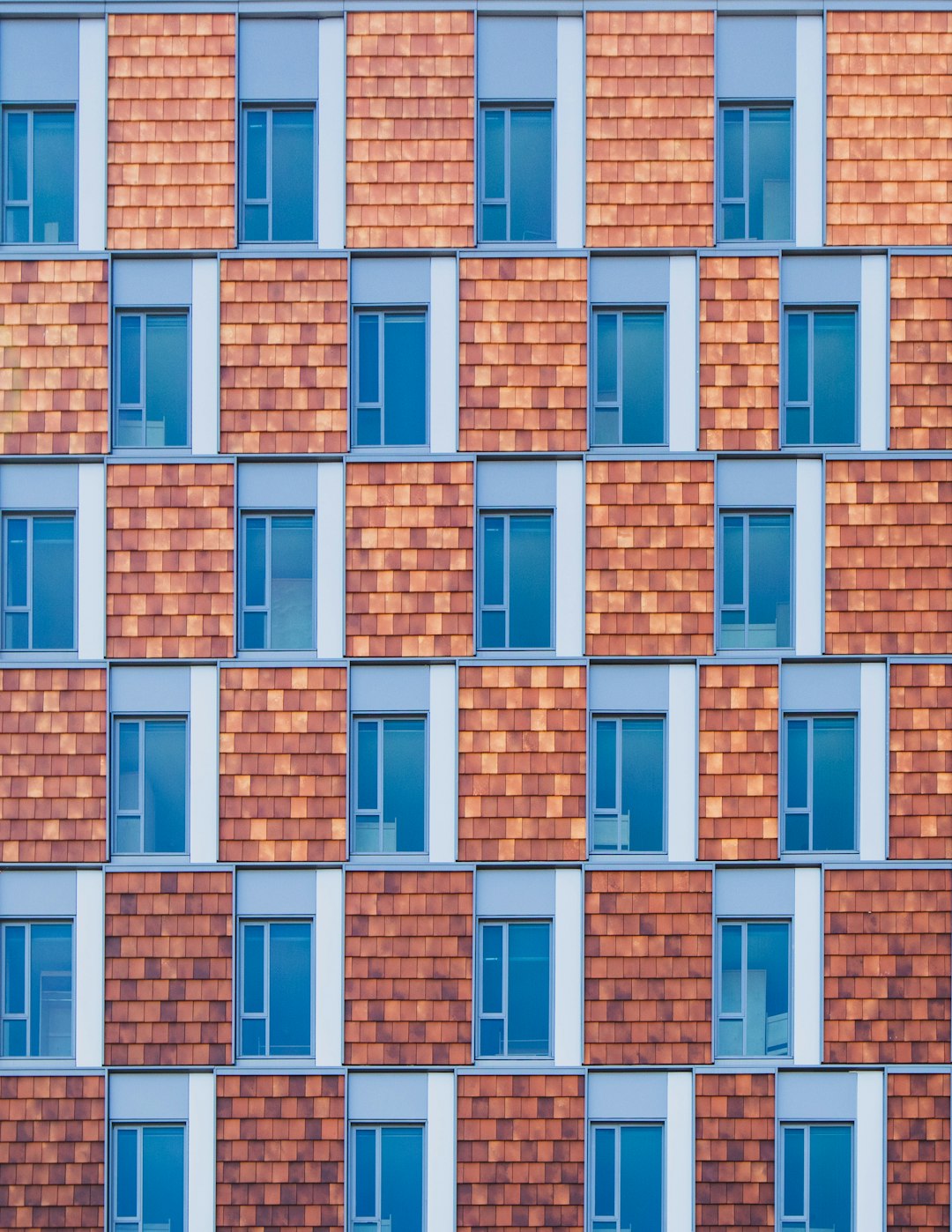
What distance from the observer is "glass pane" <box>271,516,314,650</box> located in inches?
642

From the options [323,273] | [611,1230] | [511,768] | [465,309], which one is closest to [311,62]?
[323,273]

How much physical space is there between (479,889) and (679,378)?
6.96 metres

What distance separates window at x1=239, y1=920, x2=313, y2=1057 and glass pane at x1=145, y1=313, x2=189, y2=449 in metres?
6.34

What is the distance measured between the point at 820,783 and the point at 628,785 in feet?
8.00

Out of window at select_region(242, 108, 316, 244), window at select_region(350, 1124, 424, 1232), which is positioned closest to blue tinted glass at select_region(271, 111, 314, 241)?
window at select_region(242, 108, 316, 244)

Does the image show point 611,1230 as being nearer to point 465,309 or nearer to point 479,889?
point 479,889

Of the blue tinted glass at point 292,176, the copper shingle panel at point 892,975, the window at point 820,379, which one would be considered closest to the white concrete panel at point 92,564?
the blue tinted glass at point 292,176

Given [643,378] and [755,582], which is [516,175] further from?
[755,582]

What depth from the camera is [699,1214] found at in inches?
621

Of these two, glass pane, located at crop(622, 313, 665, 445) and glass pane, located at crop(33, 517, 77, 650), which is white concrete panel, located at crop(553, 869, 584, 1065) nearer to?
glass pane, located at crop(622, 313, 665, 445)

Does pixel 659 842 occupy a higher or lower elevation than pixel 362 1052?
higher

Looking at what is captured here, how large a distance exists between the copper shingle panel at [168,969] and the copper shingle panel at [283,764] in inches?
30.8

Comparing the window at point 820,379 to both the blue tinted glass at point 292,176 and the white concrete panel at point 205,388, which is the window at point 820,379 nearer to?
the blue tinted glass at point 292,176

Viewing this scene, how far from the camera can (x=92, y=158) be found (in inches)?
646
